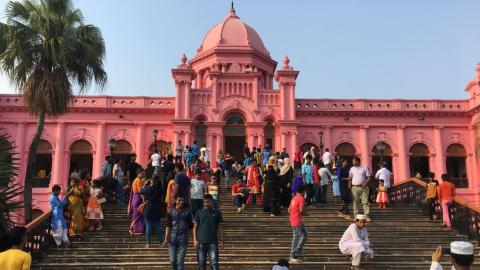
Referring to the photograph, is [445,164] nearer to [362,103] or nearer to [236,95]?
[362,103]

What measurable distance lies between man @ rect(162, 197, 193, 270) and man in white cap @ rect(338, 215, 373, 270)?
10.5 feet

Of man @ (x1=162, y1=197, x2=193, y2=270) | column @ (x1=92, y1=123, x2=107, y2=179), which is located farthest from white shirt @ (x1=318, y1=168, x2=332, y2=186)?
column @ (x1=92, y1=123, x2=107, y2=179)

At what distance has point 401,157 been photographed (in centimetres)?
3103

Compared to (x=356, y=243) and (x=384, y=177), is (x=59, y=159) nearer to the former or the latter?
(x=384, y=177)

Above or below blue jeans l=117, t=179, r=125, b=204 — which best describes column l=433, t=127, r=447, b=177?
above

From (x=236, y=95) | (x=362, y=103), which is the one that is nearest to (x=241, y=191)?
(x=236, y=95)

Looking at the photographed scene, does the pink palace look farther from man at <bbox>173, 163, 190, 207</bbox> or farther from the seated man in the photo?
man at <bbox>173, 163, 190, 207</bbox>

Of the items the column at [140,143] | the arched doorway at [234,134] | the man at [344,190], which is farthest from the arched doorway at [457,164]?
the column at [140,143]

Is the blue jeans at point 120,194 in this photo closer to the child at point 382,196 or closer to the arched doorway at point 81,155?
the child at point 382,196

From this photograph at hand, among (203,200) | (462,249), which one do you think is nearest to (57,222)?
(203,200)

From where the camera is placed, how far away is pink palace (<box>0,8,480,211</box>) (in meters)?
29.9

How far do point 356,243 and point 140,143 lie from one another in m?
22.3

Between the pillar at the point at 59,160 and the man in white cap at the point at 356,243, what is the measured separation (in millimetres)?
23064

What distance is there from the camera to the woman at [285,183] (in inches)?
601
